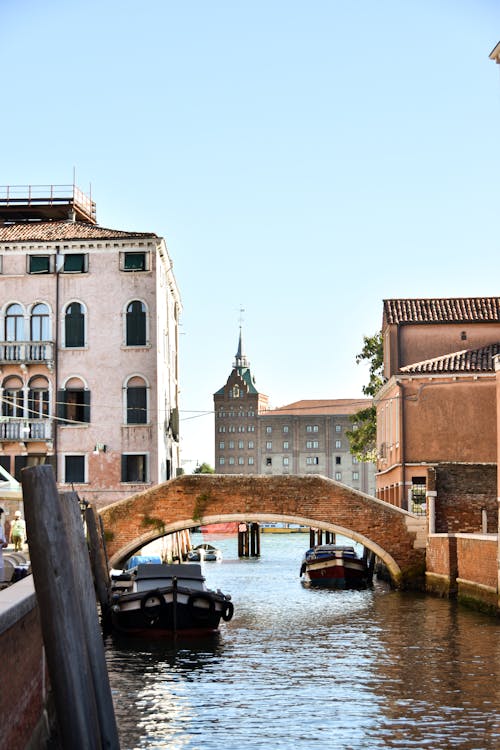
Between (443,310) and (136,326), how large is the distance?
844 centimetres

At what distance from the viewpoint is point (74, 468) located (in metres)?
31.5

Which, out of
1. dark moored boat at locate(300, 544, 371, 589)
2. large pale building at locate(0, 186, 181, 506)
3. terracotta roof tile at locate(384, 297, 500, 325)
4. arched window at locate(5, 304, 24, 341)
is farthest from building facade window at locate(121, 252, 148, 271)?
dark moored boat at locate(300, 544, 371, 589)

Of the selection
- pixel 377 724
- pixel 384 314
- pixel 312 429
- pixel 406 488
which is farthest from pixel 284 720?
pixel 312 429

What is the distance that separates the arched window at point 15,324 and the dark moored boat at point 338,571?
381 inches

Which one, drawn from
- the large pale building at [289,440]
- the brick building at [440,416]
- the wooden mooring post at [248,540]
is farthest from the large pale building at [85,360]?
the large pale building at [289,440]

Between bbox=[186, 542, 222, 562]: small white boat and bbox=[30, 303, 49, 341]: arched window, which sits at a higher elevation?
bbox=[30, 303, 49, 341]: arched window

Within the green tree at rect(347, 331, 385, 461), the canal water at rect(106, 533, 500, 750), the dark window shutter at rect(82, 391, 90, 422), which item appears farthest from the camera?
the green tree at rect(347, 331, 385, 461)

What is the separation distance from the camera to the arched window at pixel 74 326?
31906 mm

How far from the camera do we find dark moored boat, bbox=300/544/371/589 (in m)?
30.1

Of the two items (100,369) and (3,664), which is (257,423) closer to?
(100,369)

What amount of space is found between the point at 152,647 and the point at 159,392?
14663mm

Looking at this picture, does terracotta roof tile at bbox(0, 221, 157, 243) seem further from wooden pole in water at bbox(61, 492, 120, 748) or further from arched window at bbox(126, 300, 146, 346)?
wooden pole in water at bbox(61, 492, 120, 748)

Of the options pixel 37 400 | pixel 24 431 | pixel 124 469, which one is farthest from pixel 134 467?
pixel 37 400

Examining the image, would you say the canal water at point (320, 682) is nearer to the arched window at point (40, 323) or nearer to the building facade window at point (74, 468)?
the building facade window at point (74, 468)
